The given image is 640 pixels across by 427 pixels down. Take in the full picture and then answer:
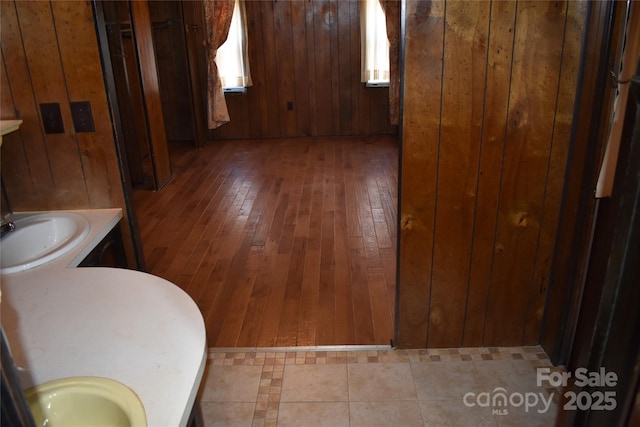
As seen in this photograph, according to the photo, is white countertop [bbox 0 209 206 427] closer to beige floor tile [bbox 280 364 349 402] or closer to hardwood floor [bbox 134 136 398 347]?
beige floor tile [bbox 280 364 349 402]

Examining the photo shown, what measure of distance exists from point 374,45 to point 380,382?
4.79 meters

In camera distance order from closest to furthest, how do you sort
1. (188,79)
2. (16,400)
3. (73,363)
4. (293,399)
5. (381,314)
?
(16,400) < (73,363) < (293,399) < (381,314) < (188,79)

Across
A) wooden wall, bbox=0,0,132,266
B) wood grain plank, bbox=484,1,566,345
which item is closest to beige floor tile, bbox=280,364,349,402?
wood grain plank, bbox=484,1,566,345

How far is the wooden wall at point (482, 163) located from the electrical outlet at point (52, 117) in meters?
1.40

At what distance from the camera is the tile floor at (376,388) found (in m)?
1.95

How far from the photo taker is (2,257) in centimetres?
187

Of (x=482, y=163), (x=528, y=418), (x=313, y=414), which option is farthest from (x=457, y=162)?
(x=313, y=414)

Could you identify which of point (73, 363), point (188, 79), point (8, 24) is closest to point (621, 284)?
point (73, 363)

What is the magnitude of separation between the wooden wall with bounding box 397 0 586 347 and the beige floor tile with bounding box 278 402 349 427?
49 cm

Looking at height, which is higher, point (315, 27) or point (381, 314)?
point (315, 27)

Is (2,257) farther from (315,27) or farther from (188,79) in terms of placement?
(315,27)

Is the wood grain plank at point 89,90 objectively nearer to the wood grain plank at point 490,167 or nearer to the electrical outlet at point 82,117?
the electrical outlet at point 82,117

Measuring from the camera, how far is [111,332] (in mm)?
1291

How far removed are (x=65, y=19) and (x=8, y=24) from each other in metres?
0.22
